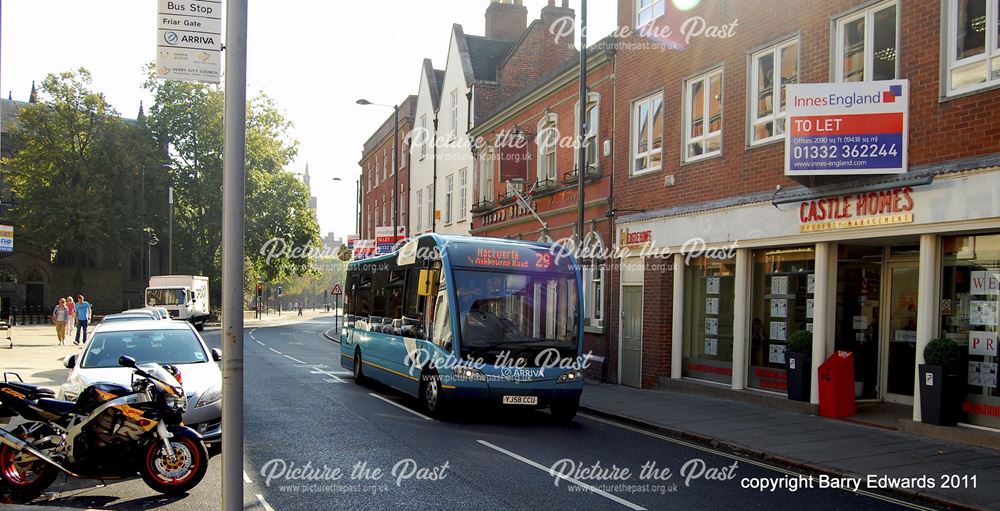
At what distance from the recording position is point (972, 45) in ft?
34.9

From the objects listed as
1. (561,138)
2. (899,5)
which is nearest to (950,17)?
(899,5)

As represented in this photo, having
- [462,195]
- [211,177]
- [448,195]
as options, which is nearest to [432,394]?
[462,195]

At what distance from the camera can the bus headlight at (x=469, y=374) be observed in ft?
39.8

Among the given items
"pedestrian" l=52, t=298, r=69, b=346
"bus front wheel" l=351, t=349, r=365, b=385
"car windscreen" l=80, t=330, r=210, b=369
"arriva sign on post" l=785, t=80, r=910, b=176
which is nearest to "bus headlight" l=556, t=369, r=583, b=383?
"arriva sign on post" l=785, t=80, r=910, b=176

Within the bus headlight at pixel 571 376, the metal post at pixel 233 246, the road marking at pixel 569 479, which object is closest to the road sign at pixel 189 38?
the metal post at pixel 233 246

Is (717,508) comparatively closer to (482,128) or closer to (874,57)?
(874,57)

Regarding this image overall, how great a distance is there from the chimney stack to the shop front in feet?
68.5

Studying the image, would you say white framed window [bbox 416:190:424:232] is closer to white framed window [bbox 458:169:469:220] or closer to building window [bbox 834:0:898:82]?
white framed window [bbox 458:169:469:220]

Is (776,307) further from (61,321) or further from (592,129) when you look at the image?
(61,321)

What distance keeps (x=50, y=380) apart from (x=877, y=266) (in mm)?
15801

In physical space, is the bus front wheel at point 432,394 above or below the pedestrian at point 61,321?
above

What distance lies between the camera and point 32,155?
5409 cm

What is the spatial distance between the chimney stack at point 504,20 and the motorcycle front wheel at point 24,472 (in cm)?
3203

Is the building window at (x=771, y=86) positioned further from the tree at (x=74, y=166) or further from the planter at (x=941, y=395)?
the tree at (x=74, y=166)
